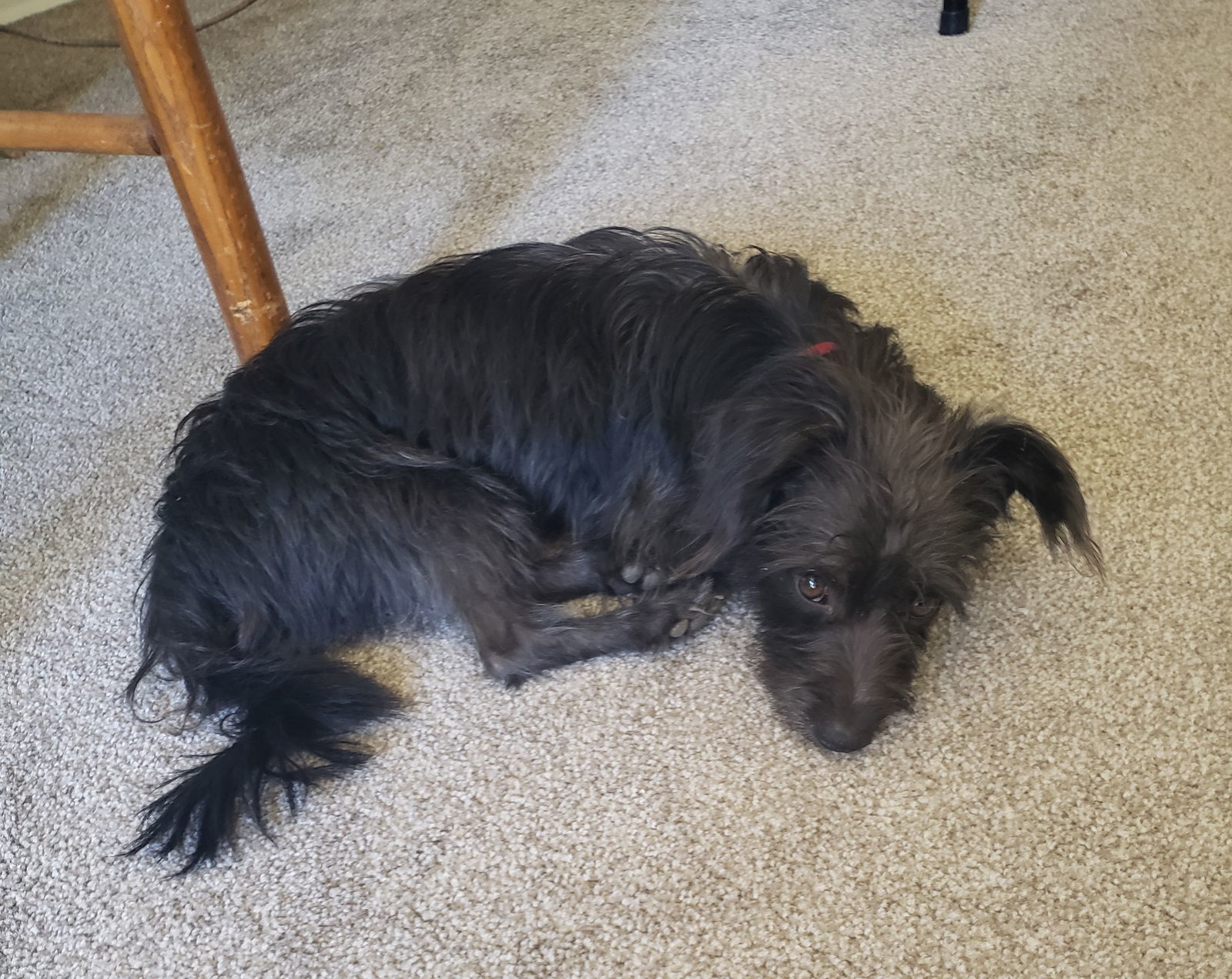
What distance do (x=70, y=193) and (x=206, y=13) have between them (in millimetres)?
912

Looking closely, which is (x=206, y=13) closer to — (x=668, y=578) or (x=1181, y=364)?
(x=668, y=578)

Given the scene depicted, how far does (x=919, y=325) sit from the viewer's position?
1.92 metres

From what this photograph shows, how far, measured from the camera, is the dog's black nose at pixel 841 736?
1.30 m

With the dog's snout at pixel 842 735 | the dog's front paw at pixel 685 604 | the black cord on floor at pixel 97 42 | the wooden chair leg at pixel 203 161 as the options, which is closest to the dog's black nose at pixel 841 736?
the dog's snout at pixel 842 735

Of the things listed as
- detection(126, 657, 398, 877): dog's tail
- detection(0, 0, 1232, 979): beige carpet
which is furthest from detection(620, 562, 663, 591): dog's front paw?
detection(126, 657, 398, 877): dog's tail

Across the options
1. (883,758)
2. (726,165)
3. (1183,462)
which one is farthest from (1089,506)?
(726,165)

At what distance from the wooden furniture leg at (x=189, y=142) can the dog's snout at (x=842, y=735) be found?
115cm

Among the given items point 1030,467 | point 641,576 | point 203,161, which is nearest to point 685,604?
point 641,576

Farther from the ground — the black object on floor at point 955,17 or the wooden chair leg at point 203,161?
the wooden chair leg at point 203,161

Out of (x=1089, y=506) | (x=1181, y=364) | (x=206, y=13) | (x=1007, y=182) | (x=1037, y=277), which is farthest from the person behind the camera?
(x=206, y=13)

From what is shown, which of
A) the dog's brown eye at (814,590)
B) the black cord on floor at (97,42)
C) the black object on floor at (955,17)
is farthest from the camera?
the black cord on floor at (97,42)

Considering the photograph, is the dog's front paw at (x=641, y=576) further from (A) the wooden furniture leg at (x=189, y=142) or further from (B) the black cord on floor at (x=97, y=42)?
(B) the black cord on floor at (x=97, y=42)

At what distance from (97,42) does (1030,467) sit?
296cm

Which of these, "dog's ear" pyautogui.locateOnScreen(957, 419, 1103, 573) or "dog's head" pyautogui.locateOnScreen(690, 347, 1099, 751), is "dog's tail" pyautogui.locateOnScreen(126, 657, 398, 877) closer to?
"dog's head" pyautogui.locateOnScreen(690, 347, 1099, 751)
